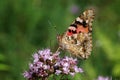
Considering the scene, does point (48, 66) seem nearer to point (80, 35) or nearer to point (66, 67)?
point (66, 67)

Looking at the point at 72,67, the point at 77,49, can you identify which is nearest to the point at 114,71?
the point at 77,49

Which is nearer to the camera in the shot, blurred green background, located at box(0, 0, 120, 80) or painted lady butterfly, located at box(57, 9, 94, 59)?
painted lady butterfly, located at box(57, 9, 94, 59)

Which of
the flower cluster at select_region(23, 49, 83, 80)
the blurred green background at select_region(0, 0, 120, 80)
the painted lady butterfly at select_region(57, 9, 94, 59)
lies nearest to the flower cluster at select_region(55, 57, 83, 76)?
the flower cluster at select_region(23, 49, 83, 80)

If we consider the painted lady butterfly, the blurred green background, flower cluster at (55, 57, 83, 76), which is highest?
the blurred green background

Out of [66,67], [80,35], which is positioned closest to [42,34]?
[80,35]

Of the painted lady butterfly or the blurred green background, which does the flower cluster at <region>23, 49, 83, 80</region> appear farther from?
the blurred green background

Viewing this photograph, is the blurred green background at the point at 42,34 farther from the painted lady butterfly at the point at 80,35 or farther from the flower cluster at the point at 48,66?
the flower cluster at the point at 48,66
